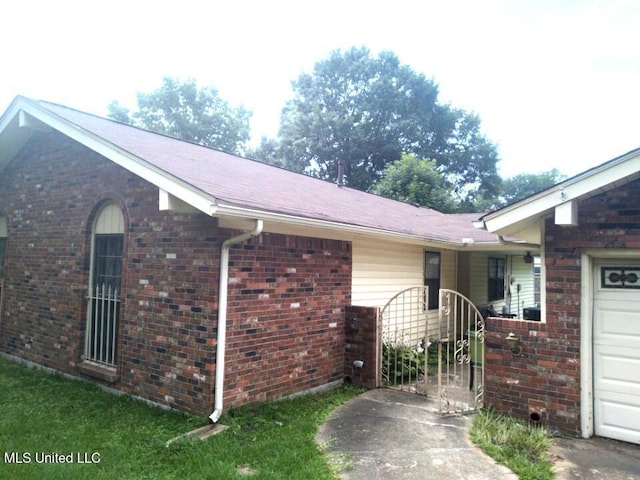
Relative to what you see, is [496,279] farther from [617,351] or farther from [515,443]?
[515,443]

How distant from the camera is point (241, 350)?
18.0 ft

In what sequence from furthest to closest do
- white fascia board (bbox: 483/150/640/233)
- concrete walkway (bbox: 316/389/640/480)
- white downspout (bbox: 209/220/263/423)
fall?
white downspout (bbox: 209/220/263/423), white fascia board (bbox: 483/150/640/233), concrete walkway (bbox: 316/389/640/480)

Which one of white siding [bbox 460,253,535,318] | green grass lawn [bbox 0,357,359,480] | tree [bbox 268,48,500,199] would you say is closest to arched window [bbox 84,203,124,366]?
green grass lawn [bbox 0,357,359,480]

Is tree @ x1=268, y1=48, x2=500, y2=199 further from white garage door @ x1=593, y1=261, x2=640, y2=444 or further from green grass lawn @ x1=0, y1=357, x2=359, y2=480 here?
white garage door @ x1=593, y1=261, x2=640, y2=444

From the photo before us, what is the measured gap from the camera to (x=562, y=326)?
16.5ft

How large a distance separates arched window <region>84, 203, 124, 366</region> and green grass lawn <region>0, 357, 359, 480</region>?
2.15 feet

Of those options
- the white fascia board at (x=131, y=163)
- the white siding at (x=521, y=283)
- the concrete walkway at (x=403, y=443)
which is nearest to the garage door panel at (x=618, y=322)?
the concrete walkway at (x=403, y=443)

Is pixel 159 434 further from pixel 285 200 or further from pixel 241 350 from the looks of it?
pixel 285 200

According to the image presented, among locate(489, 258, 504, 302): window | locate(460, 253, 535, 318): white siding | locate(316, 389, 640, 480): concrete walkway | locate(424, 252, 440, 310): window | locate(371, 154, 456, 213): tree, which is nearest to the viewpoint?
locate(316, 389, 640, 480): concrete walkway

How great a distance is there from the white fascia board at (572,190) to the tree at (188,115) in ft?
103

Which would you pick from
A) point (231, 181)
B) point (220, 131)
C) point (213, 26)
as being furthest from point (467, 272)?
point (220, 131)

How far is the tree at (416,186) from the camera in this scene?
72.4 feet

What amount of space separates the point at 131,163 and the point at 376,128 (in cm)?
2776

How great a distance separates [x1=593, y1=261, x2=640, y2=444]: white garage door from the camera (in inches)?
189
